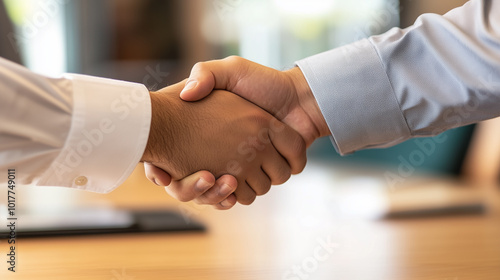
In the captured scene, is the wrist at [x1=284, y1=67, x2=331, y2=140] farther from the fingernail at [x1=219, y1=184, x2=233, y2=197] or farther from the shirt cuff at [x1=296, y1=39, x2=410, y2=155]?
the fingernail at [x1=219, y1=184, x2=233, y2=197]

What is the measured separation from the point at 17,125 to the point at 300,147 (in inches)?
21.4

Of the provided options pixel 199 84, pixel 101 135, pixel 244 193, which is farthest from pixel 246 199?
pixel 101 135

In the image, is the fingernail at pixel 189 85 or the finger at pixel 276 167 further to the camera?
the finger at pixel 276 167

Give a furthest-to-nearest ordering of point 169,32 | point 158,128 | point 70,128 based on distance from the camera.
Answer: point 169,32 → point 158,128 → point 70,128

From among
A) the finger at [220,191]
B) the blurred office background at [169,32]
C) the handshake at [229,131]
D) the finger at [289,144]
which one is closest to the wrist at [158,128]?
the handshake at [229,131]

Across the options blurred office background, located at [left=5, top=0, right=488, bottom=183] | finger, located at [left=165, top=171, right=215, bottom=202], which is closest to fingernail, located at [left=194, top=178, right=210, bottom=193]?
finger, located at [left=165, top=171, right=215, bottom=202]

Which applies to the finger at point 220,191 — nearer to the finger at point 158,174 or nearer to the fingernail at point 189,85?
the finger at point 158,174

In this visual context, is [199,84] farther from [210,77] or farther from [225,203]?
[225,203]

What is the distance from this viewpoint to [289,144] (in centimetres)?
112

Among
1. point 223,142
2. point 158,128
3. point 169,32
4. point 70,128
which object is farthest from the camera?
point 169,32

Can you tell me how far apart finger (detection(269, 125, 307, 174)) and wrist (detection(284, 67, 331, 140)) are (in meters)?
0.05

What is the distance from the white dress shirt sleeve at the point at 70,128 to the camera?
29.9 inches

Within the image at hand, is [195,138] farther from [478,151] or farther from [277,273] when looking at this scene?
[478,151]

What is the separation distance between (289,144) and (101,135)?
1.29ft
